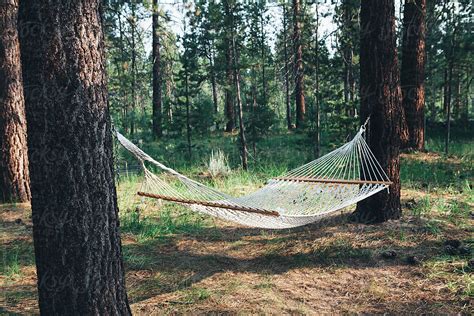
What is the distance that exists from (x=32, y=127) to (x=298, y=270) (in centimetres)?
194

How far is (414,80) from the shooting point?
6273mm

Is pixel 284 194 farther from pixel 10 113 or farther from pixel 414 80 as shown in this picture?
pixel 414 80

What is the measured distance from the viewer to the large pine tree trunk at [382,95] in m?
3.24

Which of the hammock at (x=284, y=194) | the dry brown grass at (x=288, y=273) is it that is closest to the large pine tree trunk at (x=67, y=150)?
the dry brown grass at (x=288, y=273)

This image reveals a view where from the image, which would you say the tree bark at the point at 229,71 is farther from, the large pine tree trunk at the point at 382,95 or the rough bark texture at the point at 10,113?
the large pine tree trunk at the point at 382,95

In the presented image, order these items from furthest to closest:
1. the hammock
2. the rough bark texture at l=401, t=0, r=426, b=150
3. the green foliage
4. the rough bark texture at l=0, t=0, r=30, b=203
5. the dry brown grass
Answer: the rough bark texture at l=401, t=0, r=426, b=150 → the rough bark texture at l=0, t=0, r=30, b=203 → the green foliage → the hammock → the dry brown grass

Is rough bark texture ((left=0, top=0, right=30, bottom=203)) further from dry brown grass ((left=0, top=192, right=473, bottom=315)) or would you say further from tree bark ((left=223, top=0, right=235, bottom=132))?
tree bark ((left=223, top=0, right=235, bottom=132))

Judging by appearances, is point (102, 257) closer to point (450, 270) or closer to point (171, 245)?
point (171, 245)

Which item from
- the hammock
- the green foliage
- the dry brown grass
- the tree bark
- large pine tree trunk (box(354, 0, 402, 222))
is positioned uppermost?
the tree bark

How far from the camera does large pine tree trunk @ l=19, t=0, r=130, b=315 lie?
1603 mm

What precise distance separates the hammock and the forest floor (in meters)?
0.34

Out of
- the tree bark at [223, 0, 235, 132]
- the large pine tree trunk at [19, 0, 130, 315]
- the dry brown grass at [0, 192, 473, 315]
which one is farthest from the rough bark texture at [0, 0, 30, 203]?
the tree bark at [223, 0, 235, 132]

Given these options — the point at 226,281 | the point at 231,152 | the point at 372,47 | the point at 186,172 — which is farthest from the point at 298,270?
the point at 231,152

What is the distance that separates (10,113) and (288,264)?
314cm
